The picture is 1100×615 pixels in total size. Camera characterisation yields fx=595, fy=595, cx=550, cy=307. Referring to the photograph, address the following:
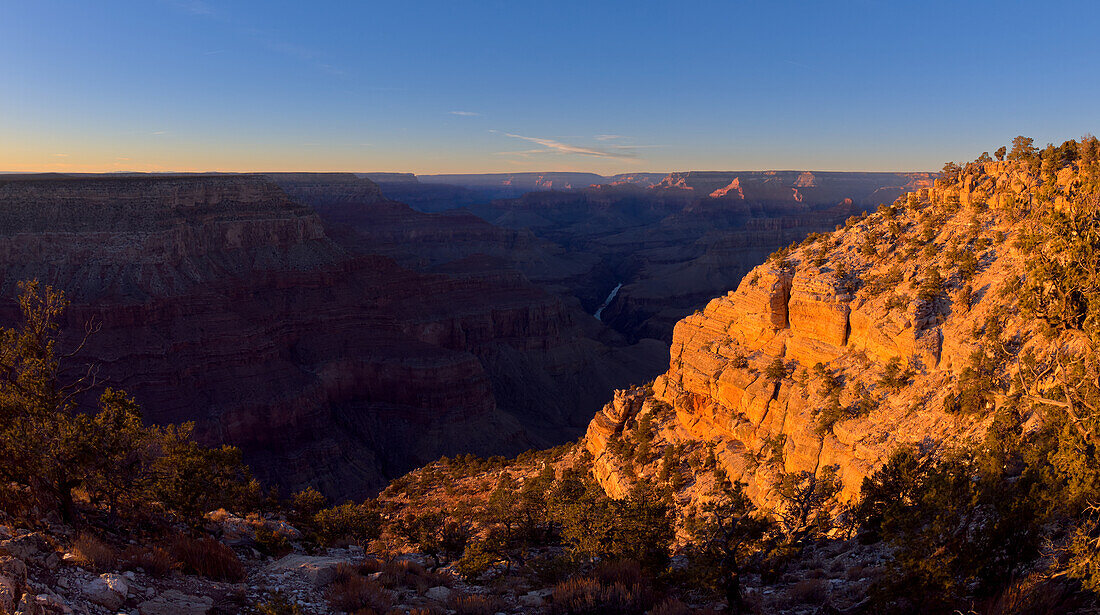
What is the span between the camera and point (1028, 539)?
11.6 metres

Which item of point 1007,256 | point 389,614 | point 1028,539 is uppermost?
point 1007,256

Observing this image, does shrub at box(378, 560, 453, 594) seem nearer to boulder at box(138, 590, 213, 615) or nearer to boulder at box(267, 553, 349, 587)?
boulder at box(267, 553, 349, 587)

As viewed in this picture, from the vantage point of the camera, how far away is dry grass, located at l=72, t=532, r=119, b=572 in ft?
39.5

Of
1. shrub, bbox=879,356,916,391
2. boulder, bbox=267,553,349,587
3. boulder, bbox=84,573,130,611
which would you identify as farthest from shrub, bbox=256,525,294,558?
shrub, bbox=879,356,916,391

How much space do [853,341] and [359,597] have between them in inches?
730

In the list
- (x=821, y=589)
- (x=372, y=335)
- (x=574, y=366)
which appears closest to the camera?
(x=821, y=589)

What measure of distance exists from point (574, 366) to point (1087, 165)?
3457 inches

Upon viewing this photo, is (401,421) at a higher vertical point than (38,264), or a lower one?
lower

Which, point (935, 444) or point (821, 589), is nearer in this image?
point (821, 589)

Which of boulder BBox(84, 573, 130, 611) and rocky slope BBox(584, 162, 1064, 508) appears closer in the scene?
boulder BBox(84, 573, 130, 611)

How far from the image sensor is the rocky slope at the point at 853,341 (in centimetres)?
1844

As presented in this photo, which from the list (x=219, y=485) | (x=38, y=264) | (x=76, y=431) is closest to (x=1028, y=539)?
(x=76, y=431)

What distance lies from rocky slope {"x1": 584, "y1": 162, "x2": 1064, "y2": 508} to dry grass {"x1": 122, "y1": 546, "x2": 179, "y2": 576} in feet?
55.1

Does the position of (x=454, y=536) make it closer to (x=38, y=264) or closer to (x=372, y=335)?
(x=372, y=335)
